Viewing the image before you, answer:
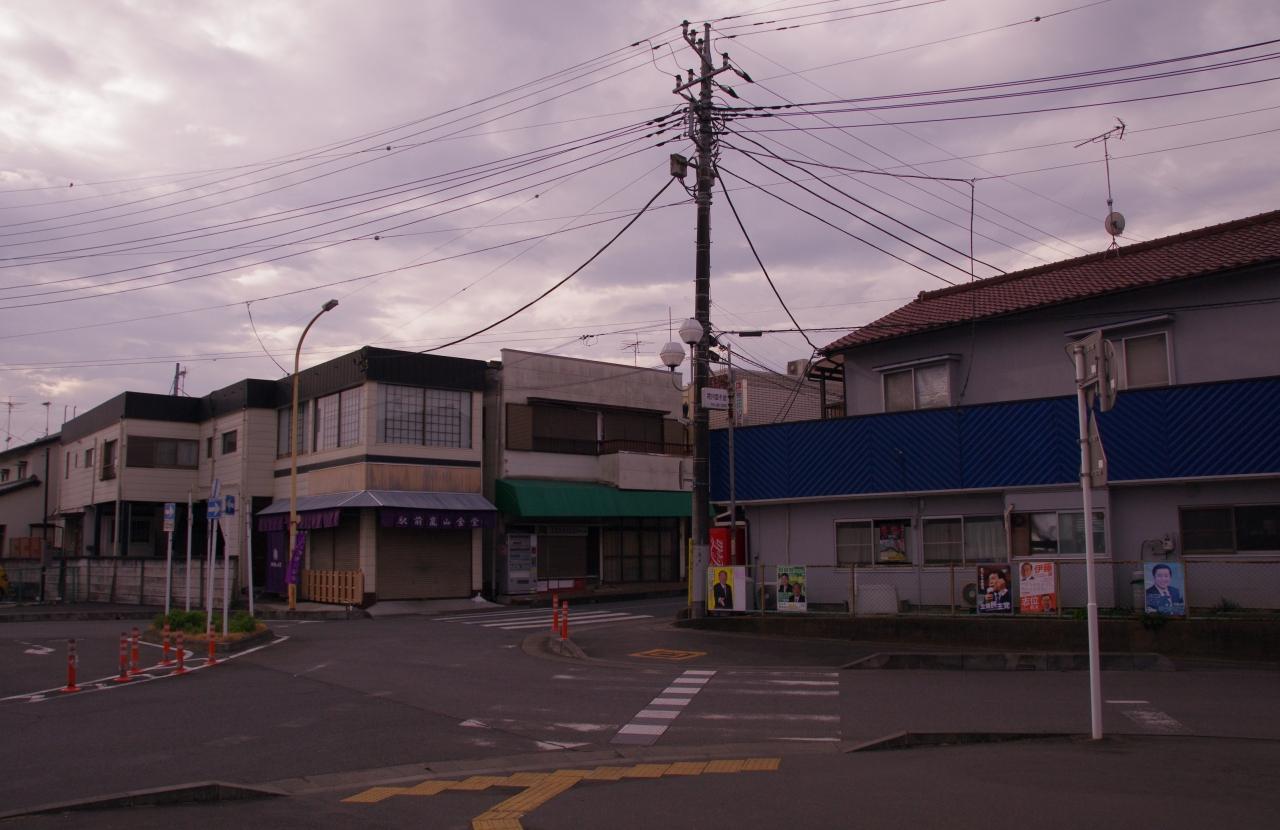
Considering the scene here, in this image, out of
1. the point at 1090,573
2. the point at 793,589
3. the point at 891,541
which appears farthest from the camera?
the point at 891,541

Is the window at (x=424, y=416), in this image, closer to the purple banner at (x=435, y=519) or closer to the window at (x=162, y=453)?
the purple banner at (x=435, y=519)

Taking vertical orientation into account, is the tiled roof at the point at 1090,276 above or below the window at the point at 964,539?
above

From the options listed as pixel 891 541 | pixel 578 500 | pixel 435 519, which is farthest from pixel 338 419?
pixel 891 541

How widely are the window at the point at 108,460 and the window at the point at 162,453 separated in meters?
1.62

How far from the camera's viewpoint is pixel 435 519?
34.0 metres

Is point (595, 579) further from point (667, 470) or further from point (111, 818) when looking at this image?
point (111, 818)

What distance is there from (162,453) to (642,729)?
119 ft

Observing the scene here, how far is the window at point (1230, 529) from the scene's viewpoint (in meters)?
18.2

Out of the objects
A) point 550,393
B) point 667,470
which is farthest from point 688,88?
point 667,470

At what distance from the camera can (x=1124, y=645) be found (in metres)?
17.7

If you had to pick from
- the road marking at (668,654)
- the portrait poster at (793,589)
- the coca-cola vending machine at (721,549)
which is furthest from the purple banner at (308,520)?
the portrait poster at (793,589)

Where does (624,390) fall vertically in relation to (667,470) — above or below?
above

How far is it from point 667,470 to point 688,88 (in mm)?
20920

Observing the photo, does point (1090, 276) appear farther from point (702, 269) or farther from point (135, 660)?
point (135, 660)
